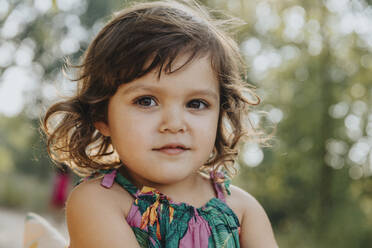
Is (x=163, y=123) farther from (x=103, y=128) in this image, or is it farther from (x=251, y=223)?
(x=251, y=223)

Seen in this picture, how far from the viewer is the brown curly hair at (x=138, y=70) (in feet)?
5.16

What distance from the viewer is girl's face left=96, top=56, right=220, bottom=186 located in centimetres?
152

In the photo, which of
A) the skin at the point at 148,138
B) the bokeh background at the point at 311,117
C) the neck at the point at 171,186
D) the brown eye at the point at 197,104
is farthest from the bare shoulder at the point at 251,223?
the bokeh background at the point at 311,117

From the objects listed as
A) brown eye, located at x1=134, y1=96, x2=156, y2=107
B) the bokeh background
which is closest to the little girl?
brown eye, located at x1=134, y1=96, x2=156, y2=107

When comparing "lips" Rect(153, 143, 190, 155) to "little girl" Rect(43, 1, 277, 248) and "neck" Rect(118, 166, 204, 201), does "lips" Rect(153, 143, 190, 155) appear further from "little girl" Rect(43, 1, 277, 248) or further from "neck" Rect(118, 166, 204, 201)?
"neck" Rect(118, 166, 204, 201)

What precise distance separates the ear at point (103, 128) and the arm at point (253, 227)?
566mm

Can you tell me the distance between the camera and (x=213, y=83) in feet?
5.48

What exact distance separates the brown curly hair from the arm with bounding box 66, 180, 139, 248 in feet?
1.08

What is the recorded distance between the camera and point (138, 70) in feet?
5.05

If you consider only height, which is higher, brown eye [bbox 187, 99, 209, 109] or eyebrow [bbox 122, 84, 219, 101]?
eyebrow [bbox 122, 84, 219, 101]

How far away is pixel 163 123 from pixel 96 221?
0.38m

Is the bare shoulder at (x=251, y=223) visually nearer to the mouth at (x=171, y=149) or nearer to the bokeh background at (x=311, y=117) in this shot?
the mouth at (x=171, y=149)

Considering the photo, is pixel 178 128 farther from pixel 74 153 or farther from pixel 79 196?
pixel 74 153

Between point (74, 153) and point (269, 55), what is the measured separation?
769 cm
